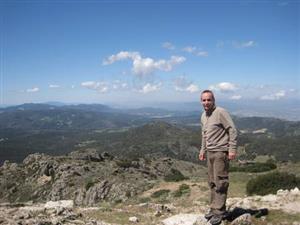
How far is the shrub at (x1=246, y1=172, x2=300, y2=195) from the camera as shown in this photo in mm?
20109

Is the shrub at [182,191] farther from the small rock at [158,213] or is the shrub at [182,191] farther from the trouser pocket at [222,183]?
the trouser pocket at [222,183]

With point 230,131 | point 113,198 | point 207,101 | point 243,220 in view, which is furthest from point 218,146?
point 113,198

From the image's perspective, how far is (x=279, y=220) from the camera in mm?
11203

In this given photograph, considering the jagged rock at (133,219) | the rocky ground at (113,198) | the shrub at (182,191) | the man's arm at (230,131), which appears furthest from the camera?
the shrub at (182,191)

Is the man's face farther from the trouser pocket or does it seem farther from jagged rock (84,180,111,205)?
jagged rock (84,180,111,205)

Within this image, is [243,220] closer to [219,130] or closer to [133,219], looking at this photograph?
[219,130]

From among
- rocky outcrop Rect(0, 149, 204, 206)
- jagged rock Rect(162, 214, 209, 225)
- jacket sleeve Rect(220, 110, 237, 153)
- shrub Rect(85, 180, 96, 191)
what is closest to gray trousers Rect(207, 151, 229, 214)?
jacket sleeve Rect(220, 110, 237, 153)

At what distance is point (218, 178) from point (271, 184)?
1114 centimetres

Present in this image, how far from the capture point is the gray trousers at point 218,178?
1046cm

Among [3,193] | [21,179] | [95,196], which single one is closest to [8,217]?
[95,196]

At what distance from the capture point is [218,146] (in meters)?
10.5

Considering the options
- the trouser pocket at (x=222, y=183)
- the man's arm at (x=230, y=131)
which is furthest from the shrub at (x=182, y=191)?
the man's arm at (x=230, y=131)

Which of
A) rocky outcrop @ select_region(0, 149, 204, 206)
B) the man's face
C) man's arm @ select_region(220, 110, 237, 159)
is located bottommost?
rocky outcrop @ select_region(0, 149, 204, 206)

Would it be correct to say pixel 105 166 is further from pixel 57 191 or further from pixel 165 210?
pixel 165 210
